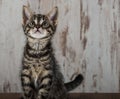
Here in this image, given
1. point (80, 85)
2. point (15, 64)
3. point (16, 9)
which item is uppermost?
point (16, 9)

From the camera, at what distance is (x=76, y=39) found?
5.20 feet

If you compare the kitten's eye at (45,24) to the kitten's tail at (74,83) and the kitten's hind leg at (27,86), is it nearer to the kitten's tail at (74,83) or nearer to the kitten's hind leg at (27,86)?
the kitten's hind leg at (27,86)

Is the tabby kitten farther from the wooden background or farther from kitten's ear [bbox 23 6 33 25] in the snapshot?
the wooden background

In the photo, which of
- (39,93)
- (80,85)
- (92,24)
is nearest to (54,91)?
(39,93)

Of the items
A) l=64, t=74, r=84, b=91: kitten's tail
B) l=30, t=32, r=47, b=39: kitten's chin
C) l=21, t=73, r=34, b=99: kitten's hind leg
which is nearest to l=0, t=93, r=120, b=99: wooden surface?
l=64, t=74, r=84, b=91: kitten's tail

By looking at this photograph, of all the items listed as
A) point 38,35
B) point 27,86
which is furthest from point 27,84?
point 38,35

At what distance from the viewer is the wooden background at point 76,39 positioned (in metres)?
1.58

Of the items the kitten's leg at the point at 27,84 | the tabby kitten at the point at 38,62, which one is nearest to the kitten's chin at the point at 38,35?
the tabby kitten at the point at 38,62

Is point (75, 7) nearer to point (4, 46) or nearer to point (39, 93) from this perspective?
point (4, 46)

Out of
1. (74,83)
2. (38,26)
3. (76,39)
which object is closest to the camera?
(38,26)

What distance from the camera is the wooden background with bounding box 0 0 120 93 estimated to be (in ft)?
5.18

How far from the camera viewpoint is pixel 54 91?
1307 mm

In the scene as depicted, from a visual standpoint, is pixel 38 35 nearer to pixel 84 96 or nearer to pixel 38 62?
pixel 38 62

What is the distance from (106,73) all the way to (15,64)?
41 centimetres
